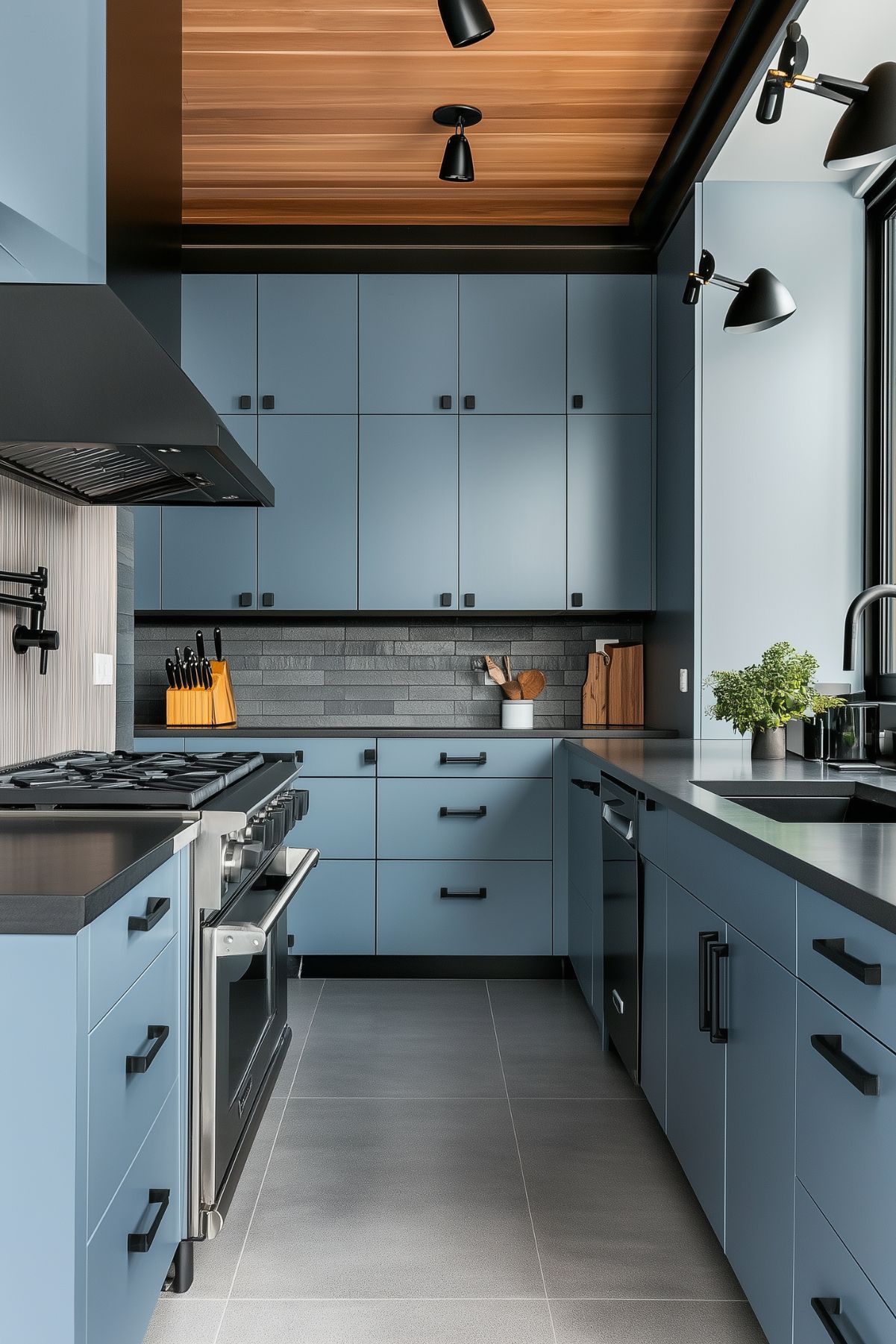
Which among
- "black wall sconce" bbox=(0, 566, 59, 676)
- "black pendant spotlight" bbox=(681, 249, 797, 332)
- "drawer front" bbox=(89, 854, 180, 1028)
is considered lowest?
"drawer front" bbox=(89, 854, 180, 1028)

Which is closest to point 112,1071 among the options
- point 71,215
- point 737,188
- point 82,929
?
point 82,929

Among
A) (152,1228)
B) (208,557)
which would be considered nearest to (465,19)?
(208,557)

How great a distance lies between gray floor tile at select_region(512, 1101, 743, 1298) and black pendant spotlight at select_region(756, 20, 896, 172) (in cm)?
199

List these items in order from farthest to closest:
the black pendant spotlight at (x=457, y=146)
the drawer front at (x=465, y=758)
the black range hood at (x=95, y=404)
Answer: the drawer front at (x=465, y=758) < the black pendant spotlight at (x=457, y=146) < the black range hood at (x=95, y=404)

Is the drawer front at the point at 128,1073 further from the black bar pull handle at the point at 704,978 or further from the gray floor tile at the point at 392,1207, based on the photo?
the black bar pull handle at the point at 704,978

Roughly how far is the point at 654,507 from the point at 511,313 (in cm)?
92

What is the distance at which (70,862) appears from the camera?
4.23ft

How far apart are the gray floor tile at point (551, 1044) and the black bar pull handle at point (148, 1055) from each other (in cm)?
138

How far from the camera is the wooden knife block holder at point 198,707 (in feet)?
12.8

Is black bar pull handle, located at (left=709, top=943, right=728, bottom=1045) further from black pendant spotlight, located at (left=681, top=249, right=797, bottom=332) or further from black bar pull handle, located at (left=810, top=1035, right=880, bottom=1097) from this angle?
black pendant spotlight, located at (left=681, top=249, right=797, bottom=332)

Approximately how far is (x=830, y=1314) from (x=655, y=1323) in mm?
594

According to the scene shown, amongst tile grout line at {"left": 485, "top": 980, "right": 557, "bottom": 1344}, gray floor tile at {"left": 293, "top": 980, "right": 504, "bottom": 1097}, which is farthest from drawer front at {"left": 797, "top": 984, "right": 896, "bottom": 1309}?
gray floor tile at {"left": 293, "top": 980, "right": 504, "bottom": 1097}

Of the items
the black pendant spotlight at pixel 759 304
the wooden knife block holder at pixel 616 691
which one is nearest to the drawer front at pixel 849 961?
the black pendant spotlight at pixel 759 304

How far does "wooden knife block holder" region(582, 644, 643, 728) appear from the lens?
4094 mm
